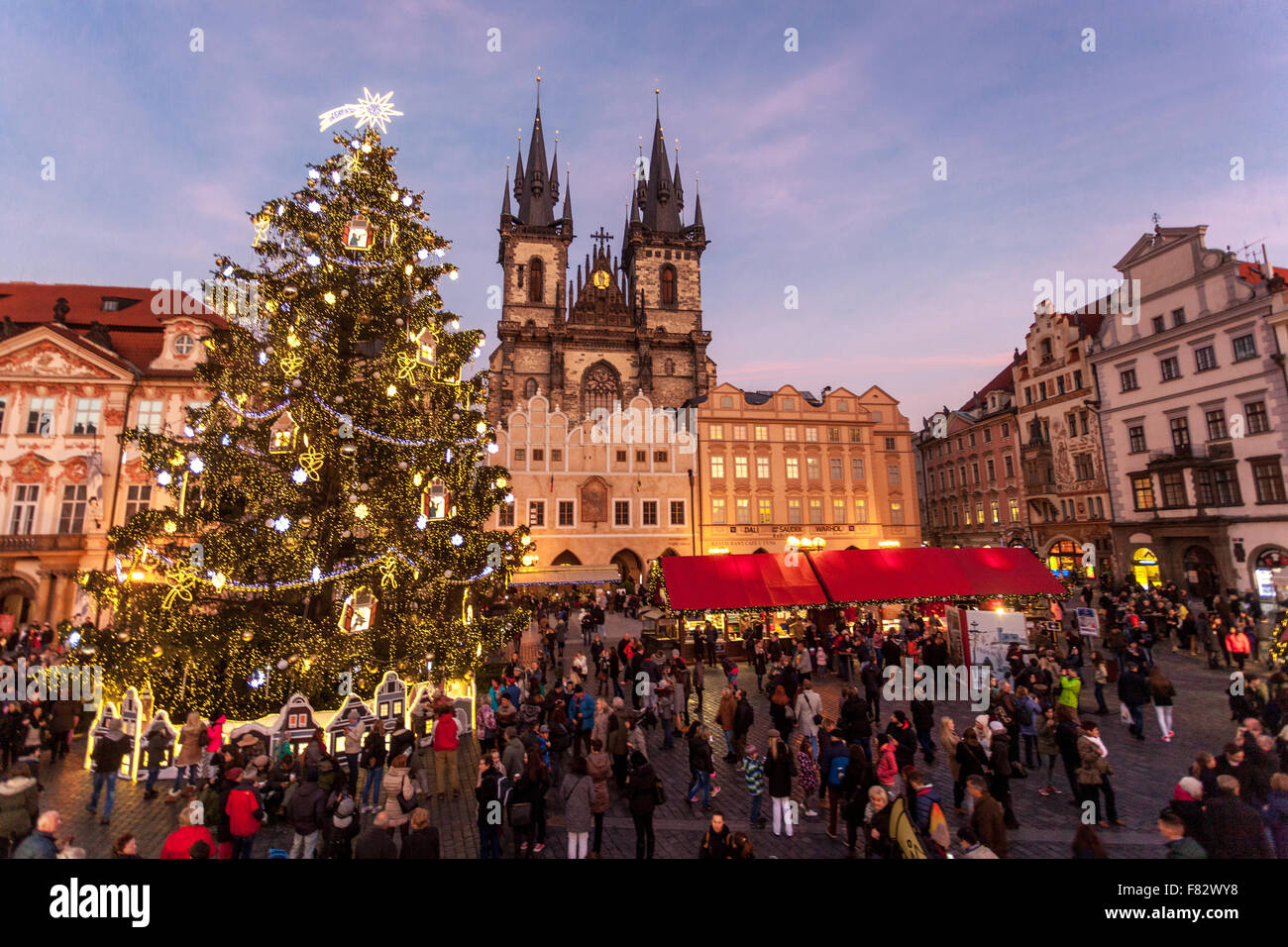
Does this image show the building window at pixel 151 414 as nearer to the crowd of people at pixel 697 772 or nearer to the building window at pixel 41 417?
the building window at pixel 41 417

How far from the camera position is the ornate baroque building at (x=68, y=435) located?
2416 cm

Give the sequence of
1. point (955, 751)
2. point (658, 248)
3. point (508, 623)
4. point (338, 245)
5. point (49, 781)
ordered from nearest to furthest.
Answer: point (955, 751) → point (49, 781) → point (338, 245) → point (508, 623) → point (658, 248)

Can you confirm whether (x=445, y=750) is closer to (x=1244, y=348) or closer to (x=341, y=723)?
(x=341, y=723)

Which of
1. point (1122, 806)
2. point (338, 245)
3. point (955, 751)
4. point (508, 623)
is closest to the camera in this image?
point (955, 751)

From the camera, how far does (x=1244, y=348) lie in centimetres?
2612

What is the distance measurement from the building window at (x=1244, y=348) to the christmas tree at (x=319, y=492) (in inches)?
1338

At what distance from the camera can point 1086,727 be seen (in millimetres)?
8258

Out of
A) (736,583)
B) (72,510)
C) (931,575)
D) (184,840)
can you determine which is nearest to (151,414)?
(72,510)

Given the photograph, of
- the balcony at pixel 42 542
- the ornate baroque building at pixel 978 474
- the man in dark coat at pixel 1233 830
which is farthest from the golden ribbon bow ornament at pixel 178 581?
the ornate baroque building at pixel 978 474

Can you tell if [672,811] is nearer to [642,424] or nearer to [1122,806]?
[1122,806]

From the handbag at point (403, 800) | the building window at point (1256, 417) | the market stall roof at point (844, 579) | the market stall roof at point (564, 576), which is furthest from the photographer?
the market stall roof at point (564, 576)
